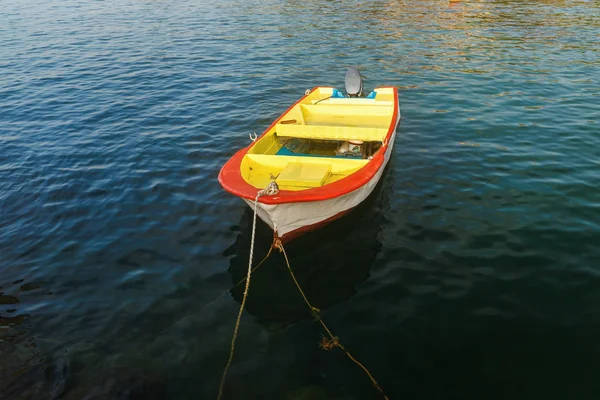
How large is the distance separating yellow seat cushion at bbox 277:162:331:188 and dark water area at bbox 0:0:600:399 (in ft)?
4.66

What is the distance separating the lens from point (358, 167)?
10742 mm

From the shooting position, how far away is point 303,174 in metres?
10.3

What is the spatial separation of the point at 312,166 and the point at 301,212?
1897 mm

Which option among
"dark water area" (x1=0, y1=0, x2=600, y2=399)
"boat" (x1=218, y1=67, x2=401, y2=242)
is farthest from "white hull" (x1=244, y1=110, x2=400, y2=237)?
"dark water area" (x1=0, y1=0, x2=600, y2=399)

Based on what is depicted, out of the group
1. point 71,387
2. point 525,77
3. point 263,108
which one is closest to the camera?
point 71,387

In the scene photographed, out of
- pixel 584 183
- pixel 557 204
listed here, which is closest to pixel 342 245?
pixel 557 204

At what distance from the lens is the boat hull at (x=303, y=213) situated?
8.93m

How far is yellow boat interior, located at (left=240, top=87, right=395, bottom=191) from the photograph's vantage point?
1049 cm

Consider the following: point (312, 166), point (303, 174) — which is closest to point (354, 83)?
point (312, 166)

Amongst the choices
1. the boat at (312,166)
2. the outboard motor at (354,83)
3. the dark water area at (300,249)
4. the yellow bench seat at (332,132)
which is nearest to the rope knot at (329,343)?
the dark water area at (300,249)

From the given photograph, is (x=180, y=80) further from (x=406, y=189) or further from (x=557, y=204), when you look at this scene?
(x=557, y=204)

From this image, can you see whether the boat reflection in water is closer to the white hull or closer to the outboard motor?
the white hull

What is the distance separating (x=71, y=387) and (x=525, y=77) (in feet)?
71.4

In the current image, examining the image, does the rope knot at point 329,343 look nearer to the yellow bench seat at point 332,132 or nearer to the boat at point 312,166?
the boat at point 312,166
